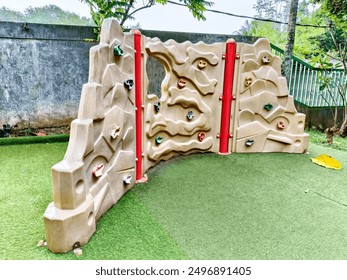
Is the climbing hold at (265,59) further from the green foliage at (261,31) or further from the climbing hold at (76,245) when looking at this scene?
the green foliage at (261,31)

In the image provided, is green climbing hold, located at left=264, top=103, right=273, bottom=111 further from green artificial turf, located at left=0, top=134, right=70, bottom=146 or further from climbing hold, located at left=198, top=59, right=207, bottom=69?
green artificial turf, located at left=0, top=134, right=70, bottom=146

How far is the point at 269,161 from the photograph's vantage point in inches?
140

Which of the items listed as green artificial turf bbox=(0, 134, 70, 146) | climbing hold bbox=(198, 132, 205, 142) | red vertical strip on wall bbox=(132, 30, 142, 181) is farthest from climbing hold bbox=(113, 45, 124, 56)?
green artificial turf bbox=(0, 134, 70, 146)

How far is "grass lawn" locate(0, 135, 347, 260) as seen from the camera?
5.88 ft

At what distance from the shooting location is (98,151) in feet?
6.63

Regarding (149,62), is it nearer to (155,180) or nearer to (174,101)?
(174,101)

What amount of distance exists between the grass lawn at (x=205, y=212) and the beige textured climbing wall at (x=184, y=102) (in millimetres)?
250

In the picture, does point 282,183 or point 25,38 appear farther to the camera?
point 25,38

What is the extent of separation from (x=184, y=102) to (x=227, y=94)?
25.9 inches

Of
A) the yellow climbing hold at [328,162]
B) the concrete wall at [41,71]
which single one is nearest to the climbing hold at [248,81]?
the yellow climbing hold at [328,162]

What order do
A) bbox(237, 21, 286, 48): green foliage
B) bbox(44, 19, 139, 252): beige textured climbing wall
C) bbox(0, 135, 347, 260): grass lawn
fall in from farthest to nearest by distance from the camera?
bbox(237, 21, 286, 48): green foliage, bbox(0, 135, 347, 260): grass lawn, bbox(44, 19, 139, 252): beige textured climbing wall

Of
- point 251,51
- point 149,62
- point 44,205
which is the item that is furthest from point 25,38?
point 251,51

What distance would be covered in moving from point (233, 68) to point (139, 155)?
1684 millimetres

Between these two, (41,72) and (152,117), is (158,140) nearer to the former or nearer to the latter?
(152,117)
